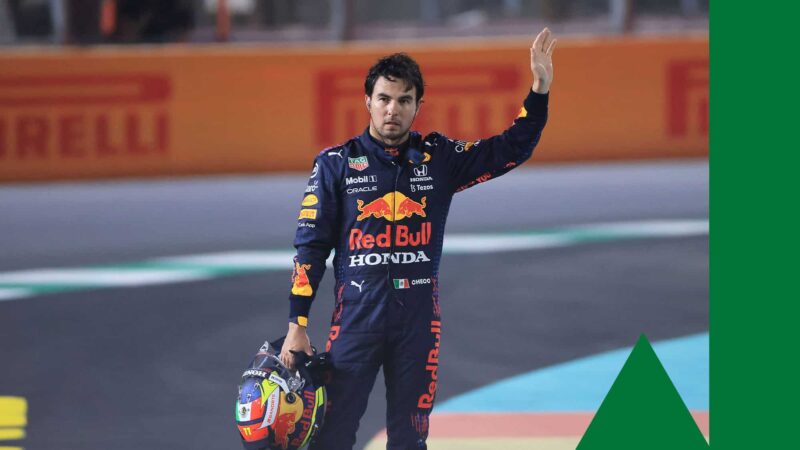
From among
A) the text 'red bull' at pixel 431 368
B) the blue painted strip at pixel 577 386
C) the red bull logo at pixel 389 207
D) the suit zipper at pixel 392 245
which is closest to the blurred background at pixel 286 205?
the blue painted strip at pixel 577 386

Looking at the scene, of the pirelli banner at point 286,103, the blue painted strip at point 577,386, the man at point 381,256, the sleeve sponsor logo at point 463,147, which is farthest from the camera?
the pirelli banner at point 286,103

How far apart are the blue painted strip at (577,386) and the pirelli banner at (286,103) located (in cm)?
751

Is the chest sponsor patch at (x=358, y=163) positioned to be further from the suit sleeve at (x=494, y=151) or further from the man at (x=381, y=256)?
the suit sleeve at (x=494, y=151)

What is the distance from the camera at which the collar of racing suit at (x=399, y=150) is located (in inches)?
208

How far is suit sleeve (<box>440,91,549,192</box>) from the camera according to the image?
17.4 feet

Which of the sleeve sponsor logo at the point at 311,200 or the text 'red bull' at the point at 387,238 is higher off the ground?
the sleeve sponsor logo at the point at 311,200

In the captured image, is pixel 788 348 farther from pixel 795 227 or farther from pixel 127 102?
pixel 127 102

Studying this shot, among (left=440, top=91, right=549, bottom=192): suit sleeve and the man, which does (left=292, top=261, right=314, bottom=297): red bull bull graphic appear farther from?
(left=440, top=91, right=549, bottom=192): suit sleeve

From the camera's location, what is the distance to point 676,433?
512cm

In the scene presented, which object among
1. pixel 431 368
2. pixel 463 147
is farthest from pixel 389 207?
pixel 431 368

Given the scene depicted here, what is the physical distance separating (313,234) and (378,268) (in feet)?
0.87

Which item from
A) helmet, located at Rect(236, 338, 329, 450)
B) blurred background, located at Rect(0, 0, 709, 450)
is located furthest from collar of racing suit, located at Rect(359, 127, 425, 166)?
blurred background, located at Rect(0, 0, 709, 450)

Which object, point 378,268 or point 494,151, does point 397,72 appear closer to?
point 494,151

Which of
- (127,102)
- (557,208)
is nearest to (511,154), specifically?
(557,208)
